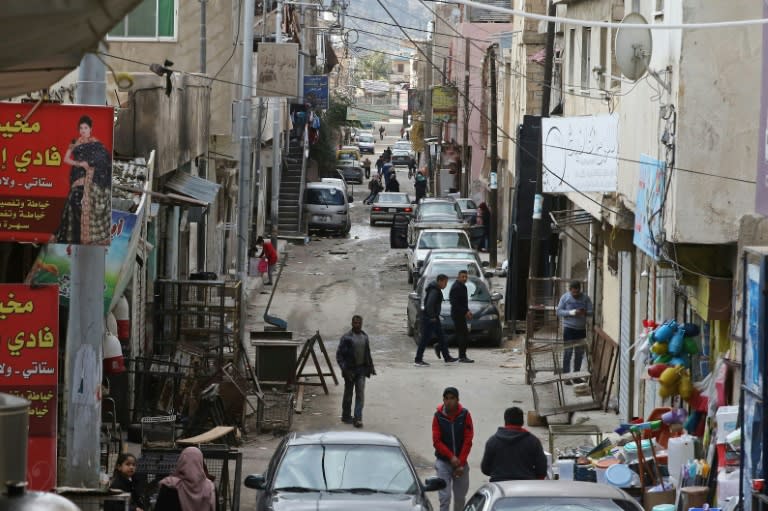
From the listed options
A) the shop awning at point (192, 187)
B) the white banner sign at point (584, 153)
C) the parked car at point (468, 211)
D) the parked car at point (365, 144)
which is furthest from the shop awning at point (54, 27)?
the parked car at point (365, 144)

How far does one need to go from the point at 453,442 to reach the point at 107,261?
155 inches

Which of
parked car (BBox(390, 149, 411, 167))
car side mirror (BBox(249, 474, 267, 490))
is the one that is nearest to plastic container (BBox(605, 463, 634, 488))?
car side mirror (BBox(249, 474, 267, 490))

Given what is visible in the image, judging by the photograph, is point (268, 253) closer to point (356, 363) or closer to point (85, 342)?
point (356, 363)

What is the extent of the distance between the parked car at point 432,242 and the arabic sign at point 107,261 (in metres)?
22.7

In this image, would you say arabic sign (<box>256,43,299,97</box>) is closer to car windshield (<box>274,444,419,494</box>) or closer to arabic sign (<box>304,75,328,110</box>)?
car windshield (<box>274,444,419,494</box>)

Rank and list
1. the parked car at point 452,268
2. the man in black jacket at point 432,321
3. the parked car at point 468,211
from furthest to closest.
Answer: the parked car at point 468,211 → the parked car at point 452,268 → the man in black jacket at point 432,321

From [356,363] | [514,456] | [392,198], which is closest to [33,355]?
[514,456]

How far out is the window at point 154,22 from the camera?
27.6m

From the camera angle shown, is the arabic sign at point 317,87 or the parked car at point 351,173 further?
the parked car at point 351,173

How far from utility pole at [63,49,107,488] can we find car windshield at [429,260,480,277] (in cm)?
1944

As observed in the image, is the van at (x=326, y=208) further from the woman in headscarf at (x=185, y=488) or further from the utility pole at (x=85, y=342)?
the woman in headscarf at (x=185, y=488)

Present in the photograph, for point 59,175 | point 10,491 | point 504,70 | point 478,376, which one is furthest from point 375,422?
point 504,70

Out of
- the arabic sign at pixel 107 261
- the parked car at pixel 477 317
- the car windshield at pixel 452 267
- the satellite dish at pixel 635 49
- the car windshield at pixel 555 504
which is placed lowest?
the parked car at pixel 477 317

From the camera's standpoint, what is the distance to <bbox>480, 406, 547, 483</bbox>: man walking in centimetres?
1192
